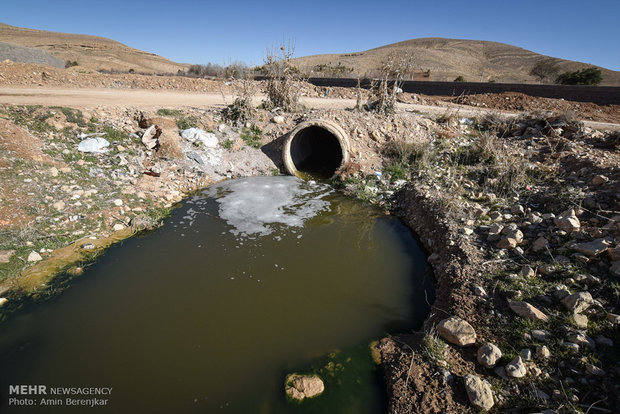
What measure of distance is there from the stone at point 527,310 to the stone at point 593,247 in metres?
1.15

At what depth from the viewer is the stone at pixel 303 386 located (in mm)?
2496

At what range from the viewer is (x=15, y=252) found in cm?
384

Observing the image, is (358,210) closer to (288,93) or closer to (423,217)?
(423,217)

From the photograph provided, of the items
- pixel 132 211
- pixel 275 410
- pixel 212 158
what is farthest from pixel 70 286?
pixel 212 158

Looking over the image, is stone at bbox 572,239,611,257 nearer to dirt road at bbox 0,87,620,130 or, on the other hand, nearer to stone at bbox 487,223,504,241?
stone at bbox 487,223,504,241

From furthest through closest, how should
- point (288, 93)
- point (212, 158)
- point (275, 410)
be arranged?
point (288, 93), point (212, 158), point (275, 410)

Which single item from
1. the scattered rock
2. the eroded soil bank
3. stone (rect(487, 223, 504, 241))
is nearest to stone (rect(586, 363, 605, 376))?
the eroded soil bank

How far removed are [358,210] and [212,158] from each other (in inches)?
147

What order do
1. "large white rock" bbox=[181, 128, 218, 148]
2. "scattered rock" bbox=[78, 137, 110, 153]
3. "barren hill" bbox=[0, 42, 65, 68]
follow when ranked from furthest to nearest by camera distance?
"barren hill" bbox=[0, 42, 65, 68] < "large white rock" bbox=[181, 128, 218, 148] < "scattered rock" bbox=[78, 137, 110, 153]

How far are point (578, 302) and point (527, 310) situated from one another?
0.44m

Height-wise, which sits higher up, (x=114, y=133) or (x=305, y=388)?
(x=114, y=133)

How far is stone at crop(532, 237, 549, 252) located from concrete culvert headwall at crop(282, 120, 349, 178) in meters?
4.03

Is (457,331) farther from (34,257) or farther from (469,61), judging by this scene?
(469,61)

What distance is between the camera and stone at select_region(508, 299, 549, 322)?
281 centimetres
